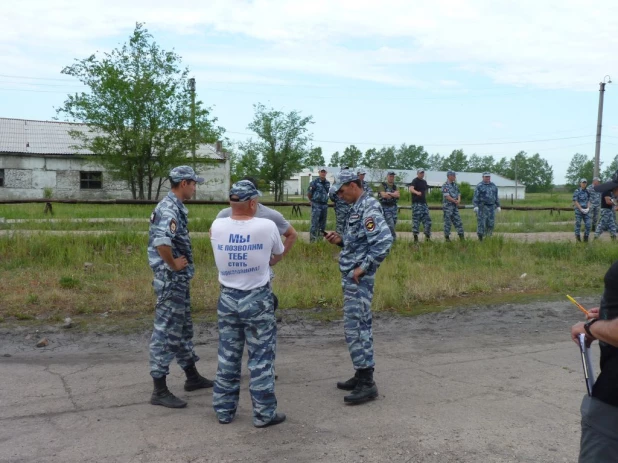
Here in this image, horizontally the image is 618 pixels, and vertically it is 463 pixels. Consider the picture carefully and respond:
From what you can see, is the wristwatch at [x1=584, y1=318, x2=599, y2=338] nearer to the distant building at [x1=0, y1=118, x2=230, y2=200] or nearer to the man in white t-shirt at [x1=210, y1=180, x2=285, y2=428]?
the man in white t-shirt at [x1=210, y1=180, x2=285, y2=428]

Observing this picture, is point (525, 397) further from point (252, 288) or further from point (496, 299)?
point (496, 299)

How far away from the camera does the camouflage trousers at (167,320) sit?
5.38 meters

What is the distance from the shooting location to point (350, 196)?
5.67m

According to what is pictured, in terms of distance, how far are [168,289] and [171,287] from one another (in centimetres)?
3

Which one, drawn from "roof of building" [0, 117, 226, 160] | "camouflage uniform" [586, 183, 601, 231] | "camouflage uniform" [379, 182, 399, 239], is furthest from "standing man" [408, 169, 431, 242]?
"roof of building" [0, 117, 226, 160]

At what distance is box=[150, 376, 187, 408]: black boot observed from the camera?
5.25m

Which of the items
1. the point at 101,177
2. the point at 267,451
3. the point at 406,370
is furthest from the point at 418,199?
the point at 101,177

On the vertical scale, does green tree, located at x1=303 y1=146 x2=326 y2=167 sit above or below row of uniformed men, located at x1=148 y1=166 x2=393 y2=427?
above

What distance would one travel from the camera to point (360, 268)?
5441 mm

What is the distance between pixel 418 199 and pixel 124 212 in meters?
8.08

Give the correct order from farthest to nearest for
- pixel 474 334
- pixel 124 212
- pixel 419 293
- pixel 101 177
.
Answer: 1. pixel 101 177
2. pixel 124 212
3. pixel 419 293
4. pixel 474 334

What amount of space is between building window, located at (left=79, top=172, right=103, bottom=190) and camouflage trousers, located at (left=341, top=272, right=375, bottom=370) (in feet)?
115

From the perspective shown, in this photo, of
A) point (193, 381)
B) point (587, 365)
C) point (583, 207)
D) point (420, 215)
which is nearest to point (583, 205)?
point (583, 207)

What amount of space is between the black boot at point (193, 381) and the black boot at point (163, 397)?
0.39 m
